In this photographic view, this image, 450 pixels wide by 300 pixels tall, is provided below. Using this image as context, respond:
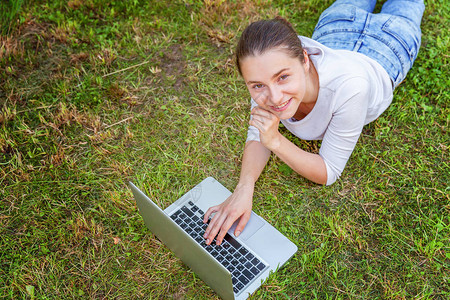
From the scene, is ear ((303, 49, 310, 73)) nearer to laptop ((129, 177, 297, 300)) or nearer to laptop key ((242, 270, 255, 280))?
laptop ((129, 177, 297, 300))

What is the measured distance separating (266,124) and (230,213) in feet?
2.19

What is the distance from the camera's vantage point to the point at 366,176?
3369 mm

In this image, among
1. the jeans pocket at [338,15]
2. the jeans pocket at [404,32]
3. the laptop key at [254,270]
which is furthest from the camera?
the jeans pocket at [338,15]

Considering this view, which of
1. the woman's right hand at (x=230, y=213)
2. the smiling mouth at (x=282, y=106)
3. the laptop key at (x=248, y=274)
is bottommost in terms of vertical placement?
the laptop key at (x=248, y=274)

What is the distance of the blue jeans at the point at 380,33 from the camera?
3322 millimetres

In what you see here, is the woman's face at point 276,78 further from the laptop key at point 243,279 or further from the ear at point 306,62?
the laptop key at point 243,279

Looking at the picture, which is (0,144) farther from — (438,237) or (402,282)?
(438,237)

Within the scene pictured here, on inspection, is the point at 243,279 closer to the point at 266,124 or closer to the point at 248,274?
the point at 248,274

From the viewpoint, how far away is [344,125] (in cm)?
282

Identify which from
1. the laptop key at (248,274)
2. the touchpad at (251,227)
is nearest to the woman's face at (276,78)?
the touchpad at (251,227)

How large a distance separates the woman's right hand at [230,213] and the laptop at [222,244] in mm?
68

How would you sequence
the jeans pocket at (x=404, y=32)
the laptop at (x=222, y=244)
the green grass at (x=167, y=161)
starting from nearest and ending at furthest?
the laptop at (x=222, y=244) → the green grass at (x=167, y=161) → the jeans pocket at (x=404, y=32)

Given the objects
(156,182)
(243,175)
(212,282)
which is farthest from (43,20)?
(212,282)

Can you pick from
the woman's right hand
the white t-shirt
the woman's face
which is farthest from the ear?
the woman's right hand
